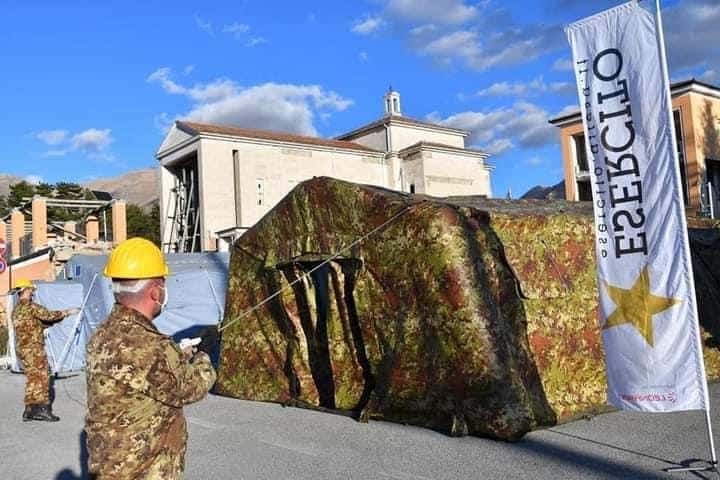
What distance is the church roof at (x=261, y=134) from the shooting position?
30384 millimetres

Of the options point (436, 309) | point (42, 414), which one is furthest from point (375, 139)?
point (436, 309)

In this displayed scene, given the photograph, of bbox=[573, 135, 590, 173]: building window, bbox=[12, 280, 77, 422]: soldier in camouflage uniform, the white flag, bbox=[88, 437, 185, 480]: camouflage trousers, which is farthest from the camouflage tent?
bbox=[573, 135, 590, 173]: building window

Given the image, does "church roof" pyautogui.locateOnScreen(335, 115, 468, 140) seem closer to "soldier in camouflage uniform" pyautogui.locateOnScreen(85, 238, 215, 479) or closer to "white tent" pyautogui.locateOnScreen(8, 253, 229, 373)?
"white tent" pyautogui.locateOnScreen(8, 253, 229, 373)

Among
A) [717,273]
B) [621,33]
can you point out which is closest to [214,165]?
[717,273]

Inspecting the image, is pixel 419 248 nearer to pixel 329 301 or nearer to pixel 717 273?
pixel 329 301

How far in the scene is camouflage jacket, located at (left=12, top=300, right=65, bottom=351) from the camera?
9.38m

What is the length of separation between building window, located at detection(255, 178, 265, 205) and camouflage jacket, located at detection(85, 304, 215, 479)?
27221mm

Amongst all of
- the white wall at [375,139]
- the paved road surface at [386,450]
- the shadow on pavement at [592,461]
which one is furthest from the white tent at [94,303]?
the white wall at [375,139]

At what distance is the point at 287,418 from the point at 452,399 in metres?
2.33

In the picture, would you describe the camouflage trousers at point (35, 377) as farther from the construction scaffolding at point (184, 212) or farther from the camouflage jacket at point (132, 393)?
the construction scaffolding at point (184, 212)

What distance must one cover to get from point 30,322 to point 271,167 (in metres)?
22.0

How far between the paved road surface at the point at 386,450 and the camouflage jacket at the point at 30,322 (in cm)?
135

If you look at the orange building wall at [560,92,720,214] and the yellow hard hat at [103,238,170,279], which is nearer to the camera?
the yellow hard hat at [103,238,170,279]

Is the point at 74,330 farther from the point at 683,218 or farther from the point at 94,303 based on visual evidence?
the point at 683,218
